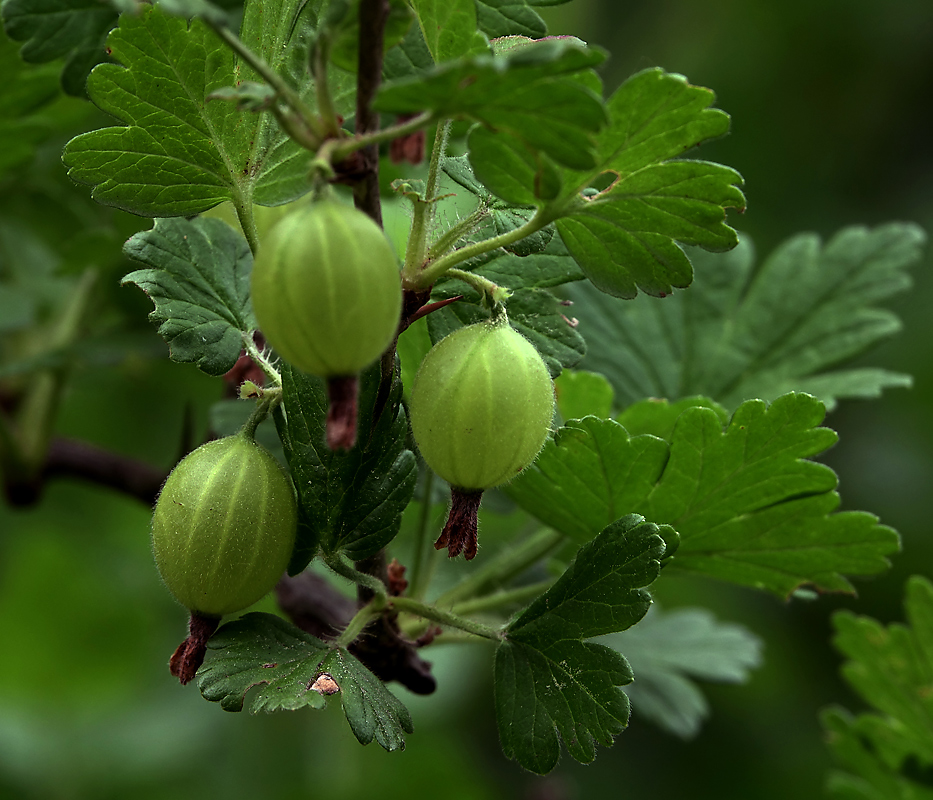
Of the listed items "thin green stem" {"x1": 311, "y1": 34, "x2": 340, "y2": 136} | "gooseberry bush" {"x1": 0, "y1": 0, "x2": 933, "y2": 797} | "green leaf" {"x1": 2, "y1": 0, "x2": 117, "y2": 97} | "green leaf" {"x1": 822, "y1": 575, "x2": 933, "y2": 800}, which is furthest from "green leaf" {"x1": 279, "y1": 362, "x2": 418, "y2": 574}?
"green leaf" {"x1": 822, "y1": 575, "x2": 933, "y2": 800}

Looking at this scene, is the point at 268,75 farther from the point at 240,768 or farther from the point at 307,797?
the point at 240,768

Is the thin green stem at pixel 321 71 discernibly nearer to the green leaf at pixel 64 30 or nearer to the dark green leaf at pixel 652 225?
the dark green leaf at pixel 652 225

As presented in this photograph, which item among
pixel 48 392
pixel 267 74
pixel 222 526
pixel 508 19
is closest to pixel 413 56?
pixel 508 19

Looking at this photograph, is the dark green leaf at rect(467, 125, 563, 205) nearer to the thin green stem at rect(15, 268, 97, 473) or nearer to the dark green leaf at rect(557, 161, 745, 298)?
the dark green leaf at rect(557, 161, 745, 298)

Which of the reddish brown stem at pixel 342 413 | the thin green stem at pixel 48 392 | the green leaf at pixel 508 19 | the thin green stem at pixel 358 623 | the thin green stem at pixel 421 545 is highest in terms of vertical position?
the green leaf at pixel 508 19

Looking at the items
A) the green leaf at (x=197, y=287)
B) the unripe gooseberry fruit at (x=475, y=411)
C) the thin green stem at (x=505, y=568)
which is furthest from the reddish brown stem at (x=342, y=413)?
the thin green stem at (x=505, y=568)

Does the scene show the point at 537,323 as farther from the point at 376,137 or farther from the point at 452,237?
the point at 376,137

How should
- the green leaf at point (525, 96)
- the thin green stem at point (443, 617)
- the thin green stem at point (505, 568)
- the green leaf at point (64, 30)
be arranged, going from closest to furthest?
the green leaf at point (525, 96), the thin green stem at point (443, 617), the green leaf at point (64, 30), the thin green stem at point (505, 568)
